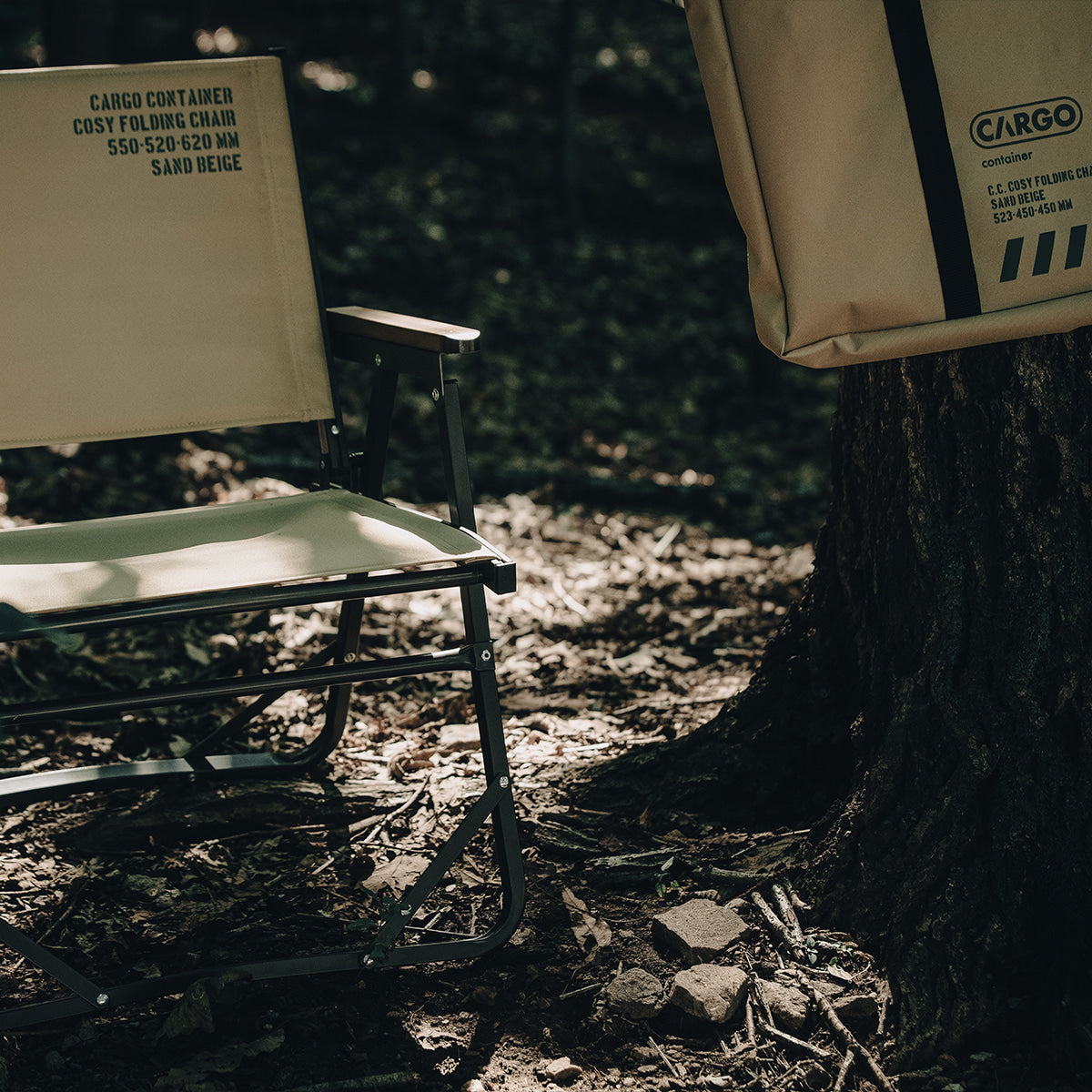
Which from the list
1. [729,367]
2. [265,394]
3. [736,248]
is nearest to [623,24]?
[736,248]

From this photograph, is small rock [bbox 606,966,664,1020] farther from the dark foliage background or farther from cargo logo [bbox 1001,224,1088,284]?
the dark foliage background

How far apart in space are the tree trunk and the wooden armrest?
2.24 ft

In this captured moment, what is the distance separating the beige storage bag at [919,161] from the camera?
4.94ft

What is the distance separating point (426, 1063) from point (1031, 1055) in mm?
830

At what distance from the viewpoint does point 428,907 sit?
191 cm

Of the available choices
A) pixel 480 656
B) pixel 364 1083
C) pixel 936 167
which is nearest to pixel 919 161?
pixel 936 167

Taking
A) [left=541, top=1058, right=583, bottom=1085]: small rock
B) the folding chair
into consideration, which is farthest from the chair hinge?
[left=541, top=1058, right=583, bottom=1085]: small rock

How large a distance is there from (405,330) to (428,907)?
97 centimetres

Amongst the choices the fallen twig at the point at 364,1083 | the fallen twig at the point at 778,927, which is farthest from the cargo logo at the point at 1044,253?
the fallen twig at the point at 364,1083

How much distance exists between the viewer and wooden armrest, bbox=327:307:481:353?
171 centimetres

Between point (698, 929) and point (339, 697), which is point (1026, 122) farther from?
point (339, 697)

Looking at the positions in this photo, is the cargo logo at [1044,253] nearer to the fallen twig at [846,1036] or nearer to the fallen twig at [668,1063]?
the fallen twig at [846,1036]

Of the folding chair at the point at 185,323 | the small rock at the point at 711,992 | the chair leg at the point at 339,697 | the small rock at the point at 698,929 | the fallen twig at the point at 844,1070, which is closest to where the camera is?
the fallen twig at the point at 844,1070

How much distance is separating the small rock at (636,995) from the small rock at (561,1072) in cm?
11
